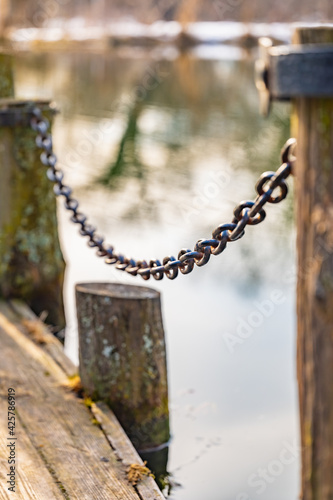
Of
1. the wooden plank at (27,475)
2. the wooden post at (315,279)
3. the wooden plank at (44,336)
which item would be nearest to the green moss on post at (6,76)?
the wooden plank at (44,336)

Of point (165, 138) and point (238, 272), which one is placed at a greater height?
point (165, 138)

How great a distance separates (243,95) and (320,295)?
1496 centimetres

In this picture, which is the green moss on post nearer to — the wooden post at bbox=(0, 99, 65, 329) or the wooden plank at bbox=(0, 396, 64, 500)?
the wooden post at bbox=(0, 99, 65, 329)

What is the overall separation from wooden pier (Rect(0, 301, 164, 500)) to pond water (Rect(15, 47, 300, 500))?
60 centimetres

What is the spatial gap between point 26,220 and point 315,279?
3.11m

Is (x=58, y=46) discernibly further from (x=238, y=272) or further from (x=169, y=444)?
(x=169, y=444)

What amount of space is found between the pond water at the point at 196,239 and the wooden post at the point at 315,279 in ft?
5.59

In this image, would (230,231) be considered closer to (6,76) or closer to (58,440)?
(58,440)

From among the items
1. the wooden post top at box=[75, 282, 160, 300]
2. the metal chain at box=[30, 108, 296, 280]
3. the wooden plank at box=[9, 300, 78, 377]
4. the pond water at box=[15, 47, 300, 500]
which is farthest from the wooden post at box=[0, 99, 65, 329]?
the metal chain at box=[30, 108, 296, 280]

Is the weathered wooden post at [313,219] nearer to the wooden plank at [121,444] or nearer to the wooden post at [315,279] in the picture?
the wooden post at [315,279]

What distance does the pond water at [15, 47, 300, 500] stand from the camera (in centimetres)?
429

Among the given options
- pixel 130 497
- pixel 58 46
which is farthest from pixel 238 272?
pixel 58 46

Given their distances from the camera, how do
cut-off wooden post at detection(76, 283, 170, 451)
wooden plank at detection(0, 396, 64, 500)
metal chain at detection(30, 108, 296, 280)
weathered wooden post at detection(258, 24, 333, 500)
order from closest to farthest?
weathered wooden post at detection(258, 24, 333, 500) < metal chain at detection(30, 108, 296, 280) < wooden plank at detection(0, 396, 64, 500) < cut-off wooden post at detection(76, 283, 170, 451)

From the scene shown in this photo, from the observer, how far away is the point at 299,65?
203cm
